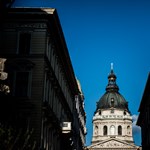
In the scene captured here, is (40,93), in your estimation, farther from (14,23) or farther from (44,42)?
(14,23)

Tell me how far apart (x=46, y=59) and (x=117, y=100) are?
12677cm

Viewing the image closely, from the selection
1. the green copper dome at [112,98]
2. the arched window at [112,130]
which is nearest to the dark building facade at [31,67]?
the arched window at [112,130]

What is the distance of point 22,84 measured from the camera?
93.6 feet

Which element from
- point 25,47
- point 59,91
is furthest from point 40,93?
point 59,91

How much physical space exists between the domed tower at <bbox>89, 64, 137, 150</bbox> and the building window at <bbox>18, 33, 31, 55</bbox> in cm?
11104

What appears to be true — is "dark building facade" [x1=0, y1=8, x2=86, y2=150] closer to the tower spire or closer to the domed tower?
the domed tower

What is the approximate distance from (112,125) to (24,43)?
390ft

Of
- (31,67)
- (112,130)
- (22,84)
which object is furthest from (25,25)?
(112,130)

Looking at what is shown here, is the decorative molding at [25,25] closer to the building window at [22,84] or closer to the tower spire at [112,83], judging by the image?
the building window at [22,84]

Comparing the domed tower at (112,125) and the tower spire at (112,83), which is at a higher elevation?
the tower spire at (112,83)

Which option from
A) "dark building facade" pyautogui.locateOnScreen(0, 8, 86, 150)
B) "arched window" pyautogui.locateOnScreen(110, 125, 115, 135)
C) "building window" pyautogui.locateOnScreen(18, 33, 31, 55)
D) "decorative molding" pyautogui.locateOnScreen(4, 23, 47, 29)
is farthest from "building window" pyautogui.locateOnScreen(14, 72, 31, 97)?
"arched window" pyautogui.locateOnScreen(110, 125, 115, 135)

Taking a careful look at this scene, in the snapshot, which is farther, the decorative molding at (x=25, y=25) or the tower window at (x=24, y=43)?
the decorative molding at (x=25, y=25)

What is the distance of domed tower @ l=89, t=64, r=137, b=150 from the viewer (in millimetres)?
137875

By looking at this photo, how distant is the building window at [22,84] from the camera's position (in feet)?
92.5
